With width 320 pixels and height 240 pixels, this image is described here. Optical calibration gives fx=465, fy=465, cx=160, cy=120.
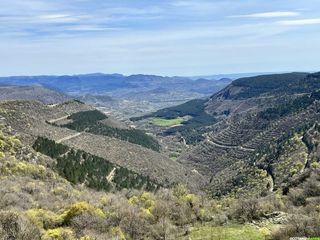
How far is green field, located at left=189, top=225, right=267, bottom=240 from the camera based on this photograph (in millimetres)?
41838

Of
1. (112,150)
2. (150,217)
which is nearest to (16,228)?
(150,217)

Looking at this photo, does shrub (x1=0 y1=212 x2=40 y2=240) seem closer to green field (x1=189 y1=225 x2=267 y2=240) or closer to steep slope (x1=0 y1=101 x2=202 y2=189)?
green field (x1=189 y1=225 x2=267 y2=240)

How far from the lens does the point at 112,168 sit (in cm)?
13050

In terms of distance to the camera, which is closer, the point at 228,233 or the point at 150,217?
the point at 228,233

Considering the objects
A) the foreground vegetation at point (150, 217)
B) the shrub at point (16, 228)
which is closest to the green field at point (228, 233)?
the foreground vegetation at point (150, 217)

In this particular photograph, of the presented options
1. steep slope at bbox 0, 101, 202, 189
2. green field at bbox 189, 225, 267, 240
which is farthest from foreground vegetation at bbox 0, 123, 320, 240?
steep slope at bbox 0, 101, 202, 189

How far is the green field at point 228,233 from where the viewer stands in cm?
4184

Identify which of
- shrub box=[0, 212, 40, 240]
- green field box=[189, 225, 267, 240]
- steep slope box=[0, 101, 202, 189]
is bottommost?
steep slope box=[0, 101, 202, 189]

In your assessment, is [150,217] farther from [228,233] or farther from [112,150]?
[112,150]

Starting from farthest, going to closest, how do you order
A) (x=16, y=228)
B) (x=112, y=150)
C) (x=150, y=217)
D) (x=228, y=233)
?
(x=112, y=150)
(x=150, y=217)
(x=228, y=233)
(x=16, y=228)

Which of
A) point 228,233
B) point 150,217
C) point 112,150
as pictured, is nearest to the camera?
point 228,233

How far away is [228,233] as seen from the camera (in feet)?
144

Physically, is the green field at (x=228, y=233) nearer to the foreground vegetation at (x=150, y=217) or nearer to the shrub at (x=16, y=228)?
the foreground vegetation at (x=150, y=217)

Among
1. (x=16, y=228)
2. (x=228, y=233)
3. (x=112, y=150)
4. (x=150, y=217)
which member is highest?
(x=16, y=228)
